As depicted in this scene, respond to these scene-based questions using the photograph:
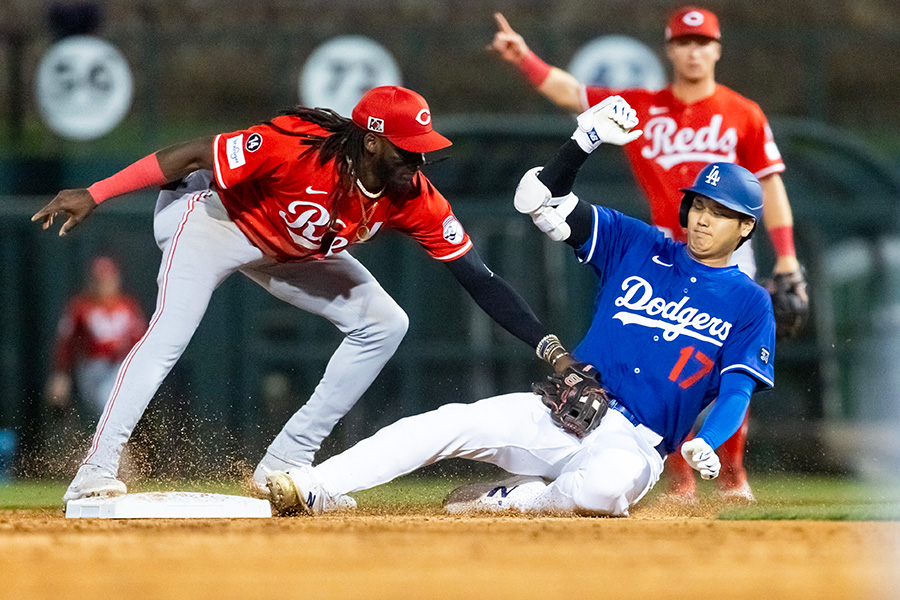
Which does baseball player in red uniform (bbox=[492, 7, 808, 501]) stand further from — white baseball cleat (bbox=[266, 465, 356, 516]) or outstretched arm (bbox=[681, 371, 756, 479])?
white baseball cleat (bbox=[266, 465, 356, 516])

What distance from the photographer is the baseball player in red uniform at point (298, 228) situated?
382 centimetres

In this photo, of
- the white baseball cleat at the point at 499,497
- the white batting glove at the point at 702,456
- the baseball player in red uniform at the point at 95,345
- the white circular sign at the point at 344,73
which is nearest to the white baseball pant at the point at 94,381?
the baseball player in red uniform at the point at 95,345

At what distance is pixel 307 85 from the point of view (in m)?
8.57

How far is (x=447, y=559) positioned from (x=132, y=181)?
5.40 feet

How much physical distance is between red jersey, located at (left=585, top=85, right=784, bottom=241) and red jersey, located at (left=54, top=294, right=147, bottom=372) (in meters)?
3.85

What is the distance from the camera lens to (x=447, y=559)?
3006 millimetres

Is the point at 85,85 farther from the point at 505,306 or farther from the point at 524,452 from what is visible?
the point at 524,452

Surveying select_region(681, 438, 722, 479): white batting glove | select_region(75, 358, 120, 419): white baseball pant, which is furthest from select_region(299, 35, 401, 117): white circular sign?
select_region(681, 438, 722, 479): white batting glove

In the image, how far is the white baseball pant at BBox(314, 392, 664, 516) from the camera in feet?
11.8

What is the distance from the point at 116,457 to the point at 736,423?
1916mm

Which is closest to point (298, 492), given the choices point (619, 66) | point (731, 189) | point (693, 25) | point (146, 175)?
point (146, 175)

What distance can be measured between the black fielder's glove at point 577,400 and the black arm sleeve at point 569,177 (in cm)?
44

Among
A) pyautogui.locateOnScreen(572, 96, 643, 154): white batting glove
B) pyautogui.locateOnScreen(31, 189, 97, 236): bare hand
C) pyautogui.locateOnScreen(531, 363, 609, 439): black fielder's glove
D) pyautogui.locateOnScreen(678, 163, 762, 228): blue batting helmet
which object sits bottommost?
pyautogui.locateOnScreen(531, 363, 609, 439): black fielder's glove

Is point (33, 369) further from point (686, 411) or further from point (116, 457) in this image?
point (686, 411)
